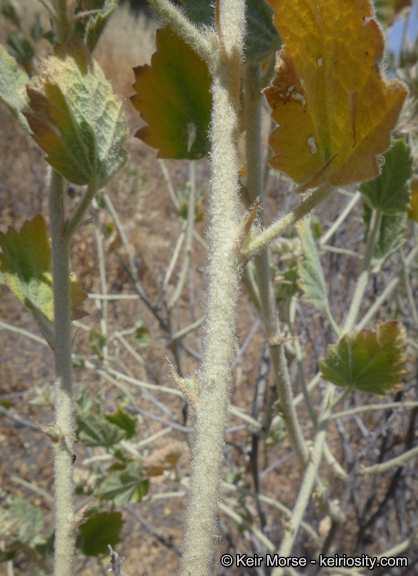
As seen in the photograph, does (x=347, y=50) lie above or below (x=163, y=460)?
above

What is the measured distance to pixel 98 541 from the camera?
1.86 feet

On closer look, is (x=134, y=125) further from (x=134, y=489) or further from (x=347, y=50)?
(x=347, y=50)

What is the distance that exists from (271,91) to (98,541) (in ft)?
1.95

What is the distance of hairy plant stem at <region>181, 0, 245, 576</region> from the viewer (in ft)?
0.76

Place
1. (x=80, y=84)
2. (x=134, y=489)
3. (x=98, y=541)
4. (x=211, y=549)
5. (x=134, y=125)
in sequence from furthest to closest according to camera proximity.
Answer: (x=134, y=125) < (x=134, y=489) < (x=98, y=541) < (x=80, y=84) < (x=211, y=549)

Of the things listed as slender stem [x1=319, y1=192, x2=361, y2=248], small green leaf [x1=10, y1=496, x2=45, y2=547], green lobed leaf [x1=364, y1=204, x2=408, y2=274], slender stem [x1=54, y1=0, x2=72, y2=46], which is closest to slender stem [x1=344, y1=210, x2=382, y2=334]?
green lobed leaf [x1=364, y1=204, x2=408, y2=274]

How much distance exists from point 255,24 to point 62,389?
0.36 metres

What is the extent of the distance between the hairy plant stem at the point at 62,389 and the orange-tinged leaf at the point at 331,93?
21 cm

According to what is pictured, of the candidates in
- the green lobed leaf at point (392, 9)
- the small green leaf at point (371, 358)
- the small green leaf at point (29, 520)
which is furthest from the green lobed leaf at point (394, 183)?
the small green leaf at point (29, 520)

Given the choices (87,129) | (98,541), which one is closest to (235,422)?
(98,541)

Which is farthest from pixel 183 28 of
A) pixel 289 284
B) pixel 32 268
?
pixel 289 284

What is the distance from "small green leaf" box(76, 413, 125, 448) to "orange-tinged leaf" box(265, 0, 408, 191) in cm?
73

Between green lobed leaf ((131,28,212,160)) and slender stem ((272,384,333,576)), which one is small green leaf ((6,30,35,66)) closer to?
green lobed leaf ((131,28,212,160))

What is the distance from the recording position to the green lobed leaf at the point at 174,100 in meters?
0.41
